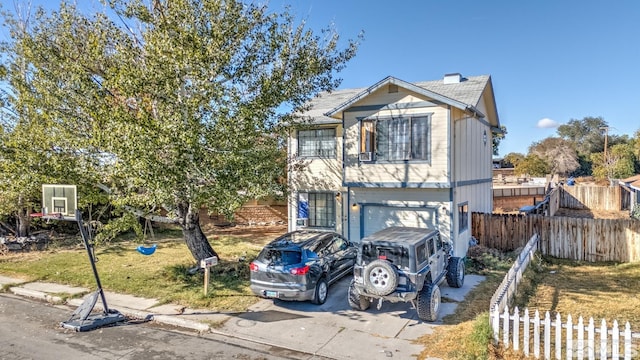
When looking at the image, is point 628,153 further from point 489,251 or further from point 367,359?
point 367,359

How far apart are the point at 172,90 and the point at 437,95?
8.19 metres

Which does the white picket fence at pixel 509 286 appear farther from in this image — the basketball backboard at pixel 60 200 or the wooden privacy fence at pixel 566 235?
the basketball backboard at pixel 60 200

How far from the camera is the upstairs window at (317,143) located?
16688mm

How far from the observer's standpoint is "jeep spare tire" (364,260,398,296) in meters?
8.38

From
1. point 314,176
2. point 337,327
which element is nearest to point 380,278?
point 337,327

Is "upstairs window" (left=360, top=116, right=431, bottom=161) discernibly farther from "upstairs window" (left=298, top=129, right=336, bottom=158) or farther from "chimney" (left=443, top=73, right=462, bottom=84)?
"chimney" (left=443, top=73, right=462, bottom=84)

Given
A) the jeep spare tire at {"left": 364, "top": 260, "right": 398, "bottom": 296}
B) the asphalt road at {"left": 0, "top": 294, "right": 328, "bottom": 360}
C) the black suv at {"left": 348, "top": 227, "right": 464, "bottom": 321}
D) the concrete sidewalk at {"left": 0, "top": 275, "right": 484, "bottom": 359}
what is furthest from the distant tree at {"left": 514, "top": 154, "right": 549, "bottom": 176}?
the asphalt road at {"left": 0, "top": 294, "right": 328, "bottom": 360}

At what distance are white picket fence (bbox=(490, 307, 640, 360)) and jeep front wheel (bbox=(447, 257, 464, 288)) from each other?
3531 millimetres

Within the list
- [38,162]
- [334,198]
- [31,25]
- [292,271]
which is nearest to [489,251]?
[334,198]

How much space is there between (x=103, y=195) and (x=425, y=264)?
393 inches

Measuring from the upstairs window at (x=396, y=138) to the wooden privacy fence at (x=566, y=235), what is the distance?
17.3ft

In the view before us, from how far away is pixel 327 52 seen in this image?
13.5 meters

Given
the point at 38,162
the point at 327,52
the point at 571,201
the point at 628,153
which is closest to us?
the point at 38,162

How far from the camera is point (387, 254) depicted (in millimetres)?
8914
